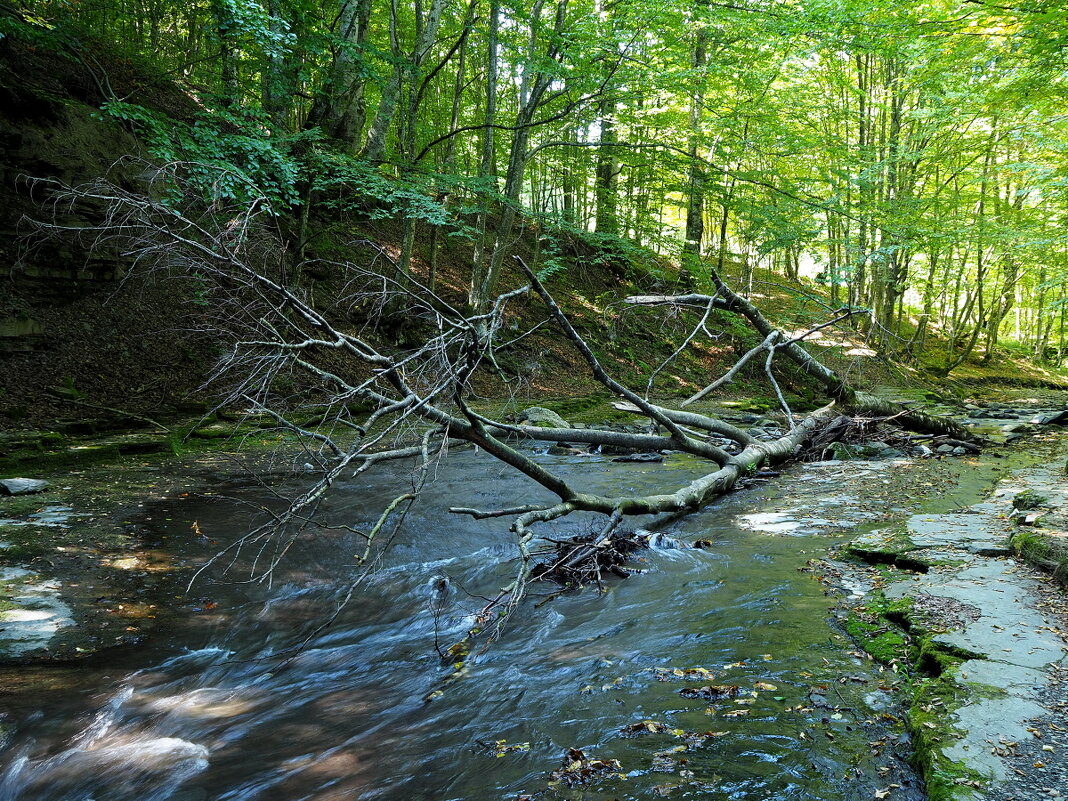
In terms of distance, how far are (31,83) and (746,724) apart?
14951mm

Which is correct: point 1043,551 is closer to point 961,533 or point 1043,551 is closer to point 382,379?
point 961,533

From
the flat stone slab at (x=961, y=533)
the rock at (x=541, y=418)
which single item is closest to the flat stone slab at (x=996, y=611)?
the flat stone slab at (x=961, y=533)

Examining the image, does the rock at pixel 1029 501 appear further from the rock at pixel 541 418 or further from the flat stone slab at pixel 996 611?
the rock at pixel 541 418

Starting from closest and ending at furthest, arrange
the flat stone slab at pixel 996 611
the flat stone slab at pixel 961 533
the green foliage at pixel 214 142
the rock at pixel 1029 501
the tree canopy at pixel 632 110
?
the flat stone slab at pixel 996 611
the flat stone slab at pixel 961 533
the rock at pixel 1029 501
the green foliage at pixel 214 142
the tree canopy at pixel 632 110

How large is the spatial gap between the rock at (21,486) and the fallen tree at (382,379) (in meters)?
2.36

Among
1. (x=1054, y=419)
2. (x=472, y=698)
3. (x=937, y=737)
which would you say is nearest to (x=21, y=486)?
(x=472, y=698)

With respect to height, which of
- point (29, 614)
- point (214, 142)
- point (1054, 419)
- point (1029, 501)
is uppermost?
point (214, 142)

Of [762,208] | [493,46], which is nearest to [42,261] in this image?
[493,46]

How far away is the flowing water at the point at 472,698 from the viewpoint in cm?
279

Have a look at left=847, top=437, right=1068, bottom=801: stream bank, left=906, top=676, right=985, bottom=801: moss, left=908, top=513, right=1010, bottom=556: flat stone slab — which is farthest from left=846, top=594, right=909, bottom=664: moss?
left=908, top=513, right=1010, bottom=556: flat stone slab

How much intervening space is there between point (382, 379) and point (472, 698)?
10.1 feet

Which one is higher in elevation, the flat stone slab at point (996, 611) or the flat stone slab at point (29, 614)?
the flat stone slab at point (996, 611)

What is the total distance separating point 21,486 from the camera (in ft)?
22.1

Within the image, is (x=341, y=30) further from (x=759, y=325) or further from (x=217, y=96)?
(x=759, y=325)
